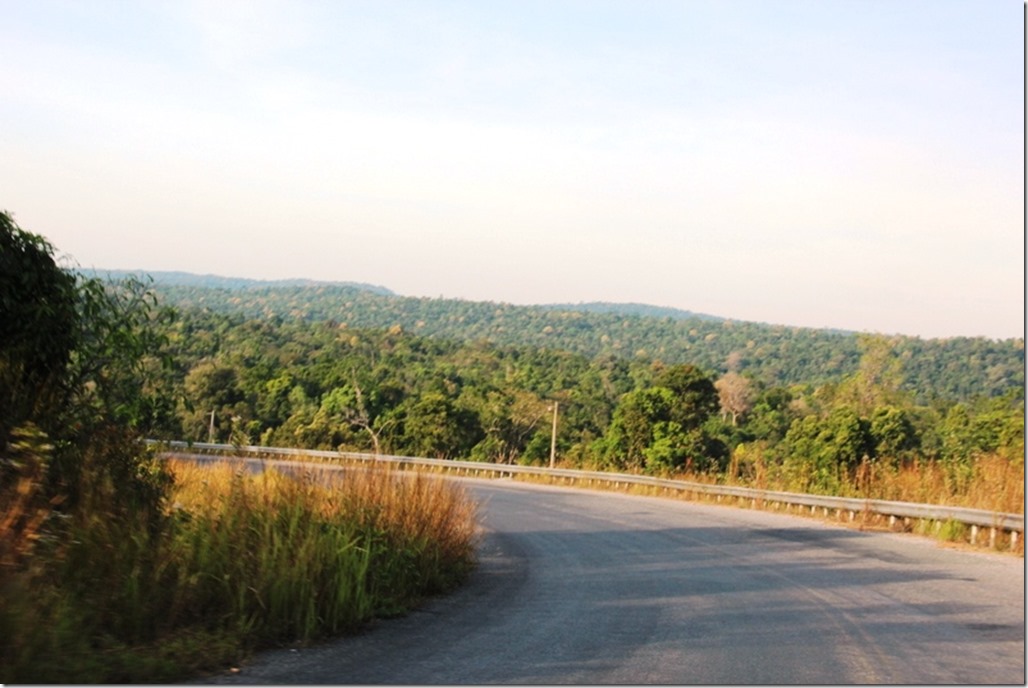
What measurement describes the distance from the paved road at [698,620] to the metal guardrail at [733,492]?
0.97 meters

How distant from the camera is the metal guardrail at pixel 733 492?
15.5 metres

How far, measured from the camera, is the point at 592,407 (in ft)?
214

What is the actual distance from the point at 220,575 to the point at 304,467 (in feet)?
8.31

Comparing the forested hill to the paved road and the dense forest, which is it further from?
the paved road

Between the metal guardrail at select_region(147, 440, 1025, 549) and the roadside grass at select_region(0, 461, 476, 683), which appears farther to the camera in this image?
the metal guardrail at select_region(147, 440, 1025, 549)

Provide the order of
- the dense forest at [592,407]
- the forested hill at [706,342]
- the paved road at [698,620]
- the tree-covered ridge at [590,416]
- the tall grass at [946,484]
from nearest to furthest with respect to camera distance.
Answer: the paved road at [698,620], the tall grass at [946,484], the dense forest at [592,407], the tree-covered ridge at [590,416], the forested hill at [706,342]

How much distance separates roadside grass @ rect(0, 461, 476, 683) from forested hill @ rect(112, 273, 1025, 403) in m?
65.0

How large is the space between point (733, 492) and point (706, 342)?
496ft

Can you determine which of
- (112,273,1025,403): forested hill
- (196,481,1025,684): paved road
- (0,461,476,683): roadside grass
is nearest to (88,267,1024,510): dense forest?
(112,273,1025,403): forested hill

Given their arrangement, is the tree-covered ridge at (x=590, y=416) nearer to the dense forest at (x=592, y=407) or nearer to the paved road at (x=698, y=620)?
the dense forest at (x=592, y=407)

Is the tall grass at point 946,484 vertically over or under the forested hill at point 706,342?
under

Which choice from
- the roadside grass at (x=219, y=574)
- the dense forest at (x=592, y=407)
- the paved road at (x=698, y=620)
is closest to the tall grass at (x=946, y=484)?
the dense forest at (x=592, y=407)

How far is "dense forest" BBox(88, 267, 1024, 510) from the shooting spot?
982 inches

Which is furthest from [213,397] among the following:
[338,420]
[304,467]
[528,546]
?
[304,467]
